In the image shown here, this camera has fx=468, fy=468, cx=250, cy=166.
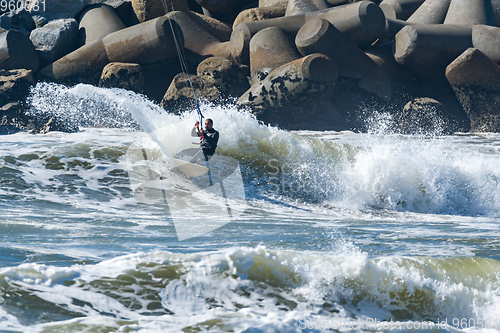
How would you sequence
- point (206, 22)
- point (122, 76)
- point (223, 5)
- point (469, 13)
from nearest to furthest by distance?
point (122, 76) → point (469, 13) → point (206, 22) → point (223, 5)

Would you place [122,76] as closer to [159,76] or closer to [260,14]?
[159,76]

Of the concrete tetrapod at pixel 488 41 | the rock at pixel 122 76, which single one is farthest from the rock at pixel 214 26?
the concrete tetrapod at pixel 488 41

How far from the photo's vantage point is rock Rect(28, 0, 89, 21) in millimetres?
14516

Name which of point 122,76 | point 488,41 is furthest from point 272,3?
point 488,41

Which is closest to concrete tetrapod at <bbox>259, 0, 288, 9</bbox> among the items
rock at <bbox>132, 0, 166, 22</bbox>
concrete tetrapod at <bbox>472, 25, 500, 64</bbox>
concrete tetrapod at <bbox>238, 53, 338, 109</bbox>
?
rock at <bbox>132, 0, 166, 22</bbox>

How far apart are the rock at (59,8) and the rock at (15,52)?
191 centimetres

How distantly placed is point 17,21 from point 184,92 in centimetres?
635

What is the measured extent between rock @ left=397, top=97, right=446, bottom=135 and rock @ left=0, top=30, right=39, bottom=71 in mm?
10094

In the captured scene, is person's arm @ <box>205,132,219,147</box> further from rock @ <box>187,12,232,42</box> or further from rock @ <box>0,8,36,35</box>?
rock @ <box>0,8,36,35</box>

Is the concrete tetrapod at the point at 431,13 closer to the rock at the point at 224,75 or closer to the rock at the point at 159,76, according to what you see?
the rock at the point at 224,75

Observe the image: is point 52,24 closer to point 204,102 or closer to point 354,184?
point 204,102

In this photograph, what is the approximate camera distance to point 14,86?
12.3 metres

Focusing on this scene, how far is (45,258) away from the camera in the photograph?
3.54 meters

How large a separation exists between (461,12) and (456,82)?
281 centimetres
